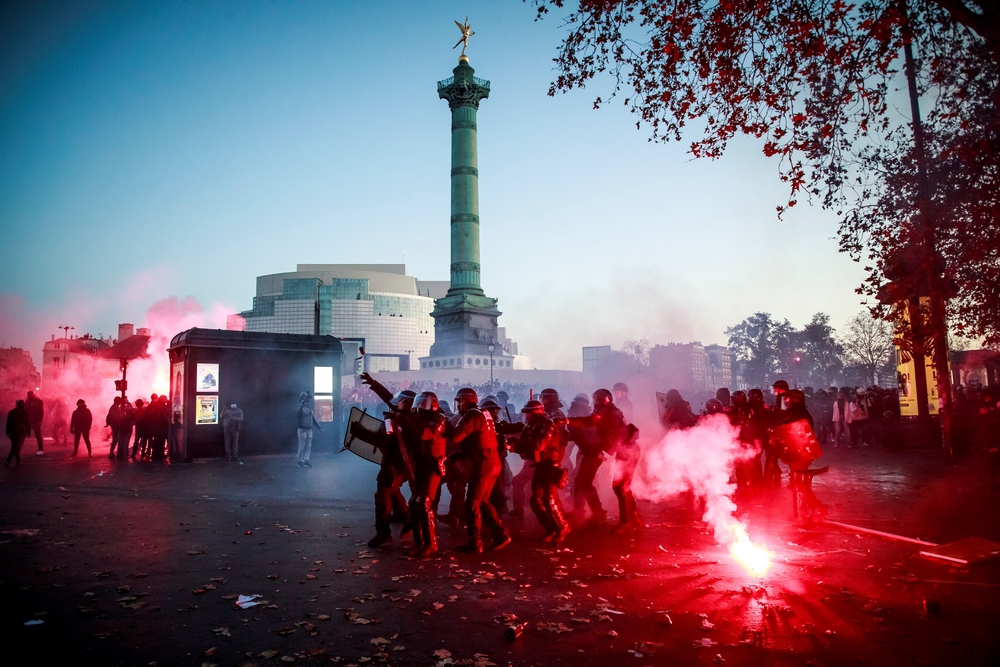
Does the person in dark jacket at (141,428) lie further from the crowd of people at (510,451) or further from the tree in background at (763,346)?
the tree in background at (763,346)

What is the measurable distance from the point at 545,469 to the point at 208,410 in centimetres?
1454

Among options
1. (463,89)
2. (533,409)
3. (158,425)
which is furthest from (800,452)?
(463,89)

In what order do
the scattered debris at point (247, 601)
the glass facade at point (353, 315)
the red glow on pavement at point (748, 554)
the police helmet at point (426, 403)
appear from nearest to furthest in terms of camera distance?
the scattered debris at point (247, 601) < the red glow on pavement at point (748, 554) < the police helmet at point (426, 403) < the glass facade at point (353, 315)

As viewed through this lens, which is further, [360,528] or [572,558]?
[360,528]

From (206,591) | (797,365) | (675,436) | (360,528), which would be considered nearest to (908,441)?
(675,436)

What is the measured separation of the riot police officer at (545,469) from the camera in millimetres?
8422

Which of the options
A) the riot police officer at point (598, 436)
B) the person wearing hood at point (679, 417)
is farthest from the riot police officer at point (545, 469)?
the person wearing hood at point (679, 417)

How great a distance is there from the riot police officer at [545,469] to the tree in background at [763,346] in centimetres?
5735

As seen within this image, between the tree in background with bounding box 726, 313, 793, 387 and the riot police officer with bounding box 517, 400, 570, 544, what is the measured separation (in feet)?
188

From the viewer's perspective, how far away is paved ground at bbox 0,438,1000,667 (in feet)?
14.7

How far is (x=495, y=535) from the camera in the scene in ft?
26.5

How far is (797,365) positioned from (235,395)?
180ft

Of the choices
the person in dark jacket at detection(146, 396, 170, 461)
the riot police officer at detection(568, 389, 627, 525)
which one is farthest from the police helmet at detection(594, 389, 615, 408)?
the person in dark jacket at detection(146, 396, 170, 461)

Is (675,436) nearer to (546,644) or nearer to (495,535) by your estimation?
(495,535)
